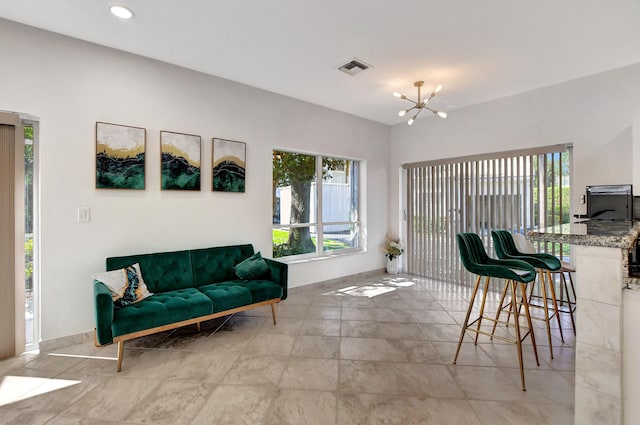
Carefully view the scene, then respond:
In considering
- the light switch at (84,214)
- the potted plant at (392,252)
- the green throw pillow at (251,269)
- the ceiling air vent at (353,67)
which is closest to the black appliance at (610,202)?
the potted plant at (392,252)

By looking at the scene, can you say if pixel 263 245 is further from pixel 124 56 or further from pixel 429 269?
pixel 429 269

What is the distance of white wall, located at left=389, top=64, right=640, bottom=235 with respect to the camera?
10.8 feet

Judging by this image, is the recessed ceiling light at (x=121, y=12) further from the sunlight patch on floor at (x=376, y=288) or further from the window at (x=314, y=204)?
the sunlight patch on floor at (x=376, y=288)

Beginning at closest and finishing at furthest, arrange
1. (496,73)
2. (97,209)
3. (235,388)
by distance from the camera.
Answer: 1. (235,388)
2. (97,209)
3. (496,73)

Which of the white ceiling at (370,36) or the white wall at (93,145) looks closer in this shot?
the white ceiling at (370,36)

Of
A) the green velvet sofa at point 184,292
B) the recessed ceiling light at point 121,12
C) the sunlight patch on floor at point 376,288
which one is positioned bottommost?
the sunlight patch on floor at point 376,288

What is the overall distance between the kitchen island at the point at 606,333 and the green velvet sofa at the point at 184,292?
2488mm

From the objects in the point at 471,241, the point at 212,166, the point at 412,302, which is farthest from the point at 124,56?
the point at 412,302

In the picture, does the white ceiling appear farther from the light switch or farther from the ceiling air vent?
the light switch

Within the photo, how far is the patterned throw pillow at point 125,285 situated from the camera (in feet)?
8.11

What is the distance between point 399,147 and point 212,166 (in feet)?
11.8

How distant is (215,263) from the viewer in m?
3.33

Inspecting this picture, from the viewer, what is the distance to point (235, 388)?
2.08m

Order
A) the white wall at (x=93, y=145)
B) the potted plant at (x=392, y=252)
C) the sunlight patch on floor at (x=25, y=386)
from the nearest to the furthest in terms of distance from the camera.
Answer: the sunlight patch on floor at (x=25, y=386), the white wall at (x=93, y=145), the potted plant at (x=392, y=252)
